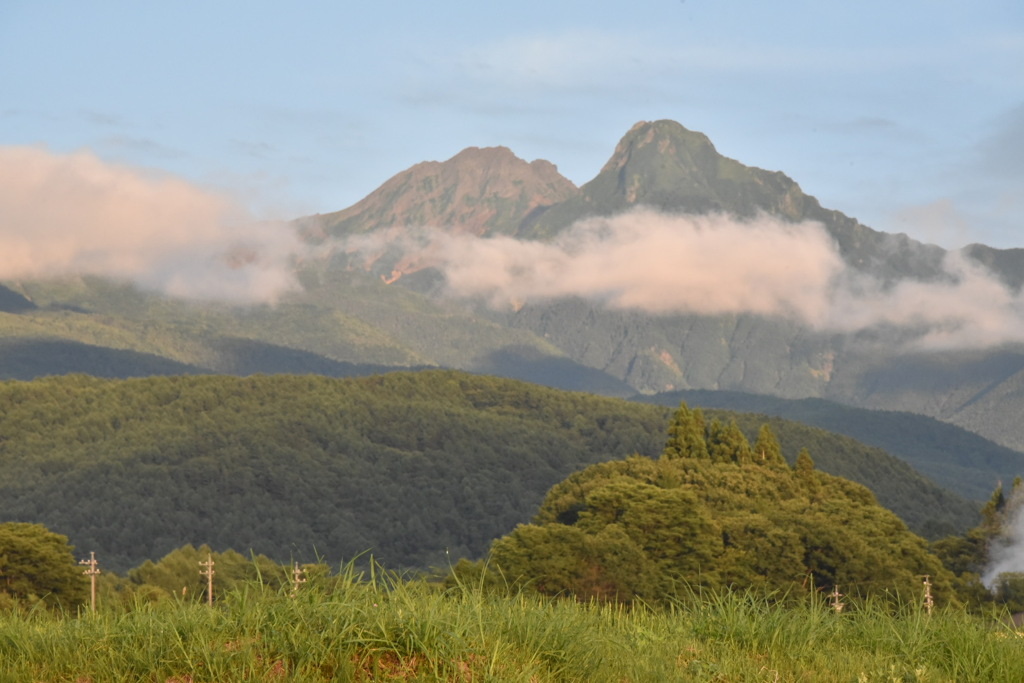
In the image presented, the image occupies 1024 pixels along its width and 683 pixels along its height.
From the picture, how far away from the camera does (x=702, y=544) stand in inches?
2758

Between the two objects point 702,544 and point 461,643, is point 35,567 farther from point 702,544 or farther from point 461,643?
point 461,643

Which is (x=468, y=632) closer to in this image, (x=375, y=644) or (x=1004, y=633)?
(x=375, y=644)

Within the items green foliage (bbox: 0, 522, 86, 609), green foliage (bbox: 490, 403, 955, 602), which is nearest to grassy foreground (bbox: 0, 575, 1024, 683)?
green foliage (bbox: 490, 403, 955, 602)

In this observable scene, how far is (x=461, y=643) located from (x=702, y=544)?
61.9 metres

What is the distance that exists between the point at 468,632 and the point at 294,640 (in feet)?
4.22

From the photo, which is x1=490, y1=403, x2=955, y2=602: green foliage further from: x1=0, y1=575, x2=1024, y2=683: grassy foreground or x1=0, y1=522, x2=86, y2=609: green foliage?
x1=0, y1=575, x2=1024, y2=683: grassy foreground

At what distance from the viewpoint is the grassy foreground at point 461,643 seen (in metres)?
9.56

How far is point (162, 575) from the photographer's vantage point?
306 feet

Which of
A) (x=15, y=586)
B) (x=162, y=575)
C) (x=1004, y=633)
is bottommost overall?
(x=162, y=575)

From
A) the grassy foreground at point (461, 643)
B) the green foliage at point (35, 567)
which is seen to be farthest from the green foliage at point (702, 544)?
the grassy foreground at point (461, 643)

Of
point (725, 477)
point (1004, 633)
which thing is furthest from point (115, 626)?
point (725, 477)

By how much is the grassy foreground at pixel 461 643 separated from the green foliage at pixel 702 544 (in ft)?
133

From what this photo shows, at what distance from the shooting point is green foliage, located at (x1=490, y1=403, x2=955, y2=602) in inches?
2452

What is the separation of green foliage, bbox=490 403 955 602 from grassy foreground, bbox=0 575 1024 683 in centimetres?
4067
